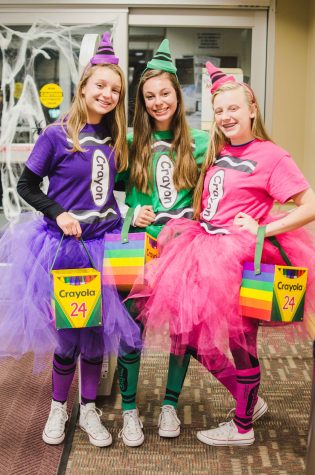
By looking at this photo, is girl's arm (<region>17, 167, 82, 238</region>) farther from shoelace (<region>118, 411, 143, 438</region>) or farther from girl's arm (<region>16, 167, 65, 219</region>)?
shoelace (<region>118, 411, 143, 438</region>)

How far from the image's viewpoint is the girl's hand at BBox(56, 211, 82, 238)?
5.98 ft

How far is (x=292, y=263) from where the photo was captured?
70.6 inches

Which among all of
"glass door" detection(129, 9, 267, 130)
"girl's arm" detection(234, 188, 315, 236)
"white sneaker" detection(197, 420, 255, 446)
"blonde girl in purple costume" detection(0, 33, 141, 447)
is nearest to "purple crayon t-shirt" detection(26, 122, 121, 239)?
"blonde girl in purple costume" detection(0, 33, 141, 447)

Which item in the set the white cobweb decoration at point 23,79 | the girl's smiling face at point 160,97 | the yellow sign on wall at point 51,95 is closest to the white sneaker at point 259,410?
the girl's smiling face at point 160,97

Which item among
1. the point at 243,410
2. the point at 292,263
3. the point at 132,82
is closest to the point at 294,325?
the point at 292,263

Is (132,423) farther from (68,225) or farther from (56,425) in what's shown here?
(68,225)

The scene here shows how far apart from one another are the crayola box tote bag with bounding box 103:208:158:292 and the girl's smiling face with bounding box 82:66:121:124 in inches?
16.6

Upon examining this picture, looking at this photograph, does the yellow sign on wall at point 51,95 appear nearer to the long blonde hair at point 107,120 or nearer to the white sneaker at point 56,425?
the long blonde hair at point 107,120

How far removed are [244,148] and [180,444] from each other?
1.10 m

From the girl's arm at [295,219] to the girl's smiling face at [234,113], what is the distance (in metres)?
0.30

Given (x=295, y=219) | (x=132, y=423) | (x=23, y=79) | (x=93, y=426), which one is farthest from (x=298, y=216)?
(x=23, y=79)

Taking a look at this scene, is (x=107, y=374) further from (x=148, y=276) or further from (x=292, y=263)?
(x=292, y=263)

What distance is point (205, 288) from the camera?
1726 mm

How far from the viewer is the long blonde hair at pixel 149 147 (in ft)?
6.36
